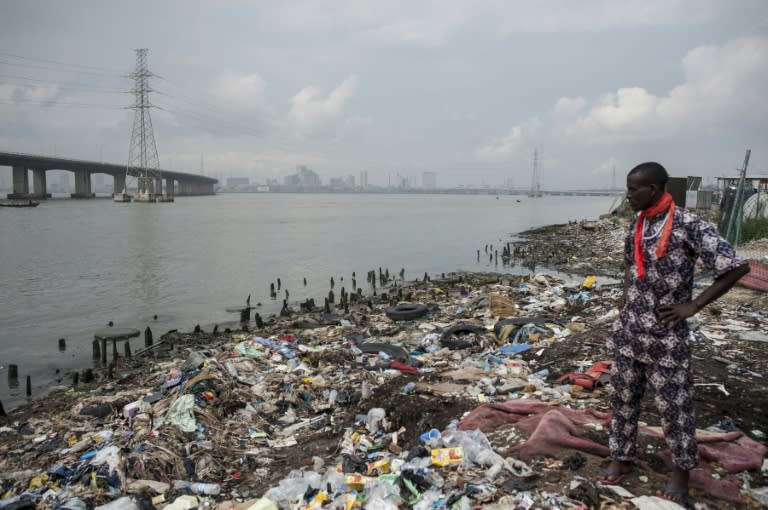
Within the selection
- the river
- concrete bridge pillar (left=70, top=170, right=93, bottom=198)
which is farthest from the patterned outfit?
concrete bridge pillar (left=70, top=170, right=93, bottom=198)

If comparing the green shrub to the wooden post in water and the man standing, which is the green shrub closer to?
the man standing

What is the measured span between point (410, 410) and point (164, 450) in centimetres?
239

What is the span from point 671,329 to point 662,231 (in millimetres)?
585

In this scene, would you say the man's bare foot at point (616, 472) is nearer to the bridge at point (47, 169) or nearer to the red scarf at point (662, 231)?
the red scarf at point (662, 231)

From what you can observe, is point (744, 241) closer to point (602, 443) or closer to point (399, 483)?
point (602, 443)

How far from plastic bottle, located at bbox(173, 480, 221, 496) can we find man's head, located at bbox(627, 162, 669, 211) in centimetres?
398

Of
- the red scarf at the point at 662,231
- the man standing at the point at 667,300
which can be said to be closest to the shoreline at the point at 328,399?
the man standing at the point at 667,300

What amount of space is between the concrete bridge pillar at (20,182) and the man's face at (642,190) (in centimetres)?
9773

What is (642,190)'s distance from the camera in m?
3.12

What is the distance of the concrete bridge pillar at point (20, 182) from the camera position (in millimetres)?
80375

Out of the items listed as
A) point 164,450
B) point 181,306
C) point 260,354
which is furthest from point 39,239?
point 164,450

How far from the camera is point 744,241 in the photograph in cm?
1541

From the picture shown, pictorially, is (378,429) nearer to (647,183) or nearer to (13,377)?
(647,183)

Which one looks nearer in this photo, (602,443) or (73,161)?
(602,443)
